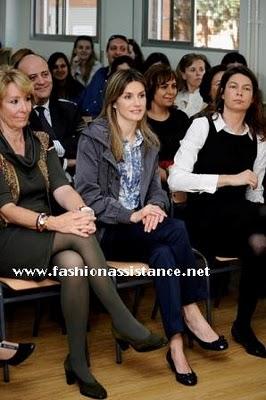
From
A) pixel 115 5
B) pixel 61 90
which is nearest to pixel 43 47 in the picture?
pixel 115 5

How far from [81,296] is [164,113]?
1.74 metres

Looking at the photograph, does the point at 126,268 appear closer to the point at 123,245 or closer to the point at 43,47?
the point at 123,245

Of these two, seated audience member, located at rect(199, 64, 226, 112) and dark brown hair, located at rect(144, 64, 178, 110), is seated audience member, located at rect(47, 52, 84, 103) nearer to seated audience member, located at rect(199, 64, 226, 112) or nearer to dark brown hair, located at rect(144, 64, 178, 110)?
seated audience member, located at rect(199, 64, 226, 112)

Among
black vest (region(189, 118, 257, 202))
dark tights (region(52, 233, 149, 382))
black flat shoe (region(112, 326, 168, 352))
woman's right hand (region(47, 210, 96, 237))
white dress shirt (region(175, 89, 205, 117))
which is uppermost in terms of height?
white dress shirt (region(175, 89, 205, 117))

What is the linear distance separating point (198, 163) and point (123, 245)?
2.18 feet

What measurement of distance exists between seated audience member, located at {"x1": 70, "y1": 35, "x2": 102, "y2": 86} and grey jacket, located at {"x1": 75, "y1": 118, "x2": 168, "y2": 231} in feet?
14.5

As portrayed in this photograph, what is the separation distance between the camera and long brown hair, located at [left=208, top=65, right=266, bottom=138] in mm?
3676

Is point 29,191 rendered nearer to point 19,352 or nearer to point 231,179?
point 19,352

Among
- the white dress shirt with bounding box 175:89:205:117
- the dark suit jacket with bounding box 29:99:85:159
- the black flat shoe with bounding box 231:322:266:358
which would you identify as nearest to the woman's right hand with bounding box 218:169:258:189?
the black flat shoe with bounding box 231:322:266:358

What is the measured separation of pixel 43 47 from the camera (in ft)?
28.3

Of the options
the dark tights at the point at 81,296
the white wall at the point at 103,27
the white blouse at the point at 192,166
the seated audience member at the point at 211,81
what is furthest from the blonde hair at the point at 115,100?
the white wall at the point at 103,27

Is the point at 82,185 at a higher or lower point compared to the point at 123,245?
higher

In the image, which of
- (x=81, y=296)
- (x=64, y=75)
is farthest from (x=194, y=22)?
(x=81, y=296)

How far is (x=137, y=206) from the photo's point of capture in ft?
11.1
